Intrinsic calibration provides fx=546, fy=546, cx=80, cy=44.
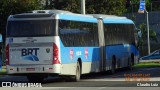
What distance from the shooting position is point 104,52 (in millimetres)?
31812

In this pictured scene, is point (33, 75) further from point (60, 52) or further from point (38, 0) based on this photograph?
point (38, 0)

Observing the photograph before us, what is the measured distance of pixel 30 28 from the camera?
25.1 m

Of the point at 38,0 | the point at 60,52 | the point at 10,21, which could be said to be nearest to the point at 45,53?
the point at 60,52

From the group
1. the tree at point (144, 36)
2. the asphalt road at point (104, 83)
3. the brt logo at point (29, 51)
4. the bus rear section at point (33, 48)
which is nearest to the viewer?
the asphalt road at point (104, 83)

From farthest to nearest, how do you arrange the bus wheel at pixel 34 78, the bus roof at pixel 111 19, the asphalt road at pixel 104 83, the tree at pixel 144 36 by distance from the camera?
the tree at pixel 144 36, the bus roof at pixel 111 19, the bus wheel at pixel 34 78, the asphalt road at pixel 104 83

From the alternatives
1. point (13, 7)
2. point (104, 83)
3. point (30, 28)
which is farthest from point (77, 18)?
point (13, 7)

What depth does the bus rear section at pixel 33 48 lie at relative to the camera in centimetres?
2461

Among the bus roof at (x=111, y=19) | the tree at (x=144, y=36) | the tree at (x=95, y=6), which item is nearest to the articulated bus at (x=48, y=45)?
the bus roof at (x=111, y=19)

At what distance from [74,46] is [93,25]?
13.1ft

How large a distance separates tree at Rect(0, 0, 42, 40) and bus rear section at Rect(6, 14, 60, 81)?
926 inches

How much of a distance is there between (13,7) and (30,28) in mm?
24282

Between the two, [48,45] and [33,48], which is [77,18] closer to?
[48,45]

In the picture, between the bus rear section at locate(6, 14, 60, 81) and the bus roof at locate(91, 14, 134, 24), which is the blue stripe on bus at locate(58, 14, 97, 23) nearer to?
the bus rear section at locate(6, 14, 60, 81)

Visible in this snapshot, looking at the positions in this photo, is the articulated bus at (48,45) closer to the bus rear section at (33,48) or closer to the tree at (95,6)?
the bus rear section at (33,48)
